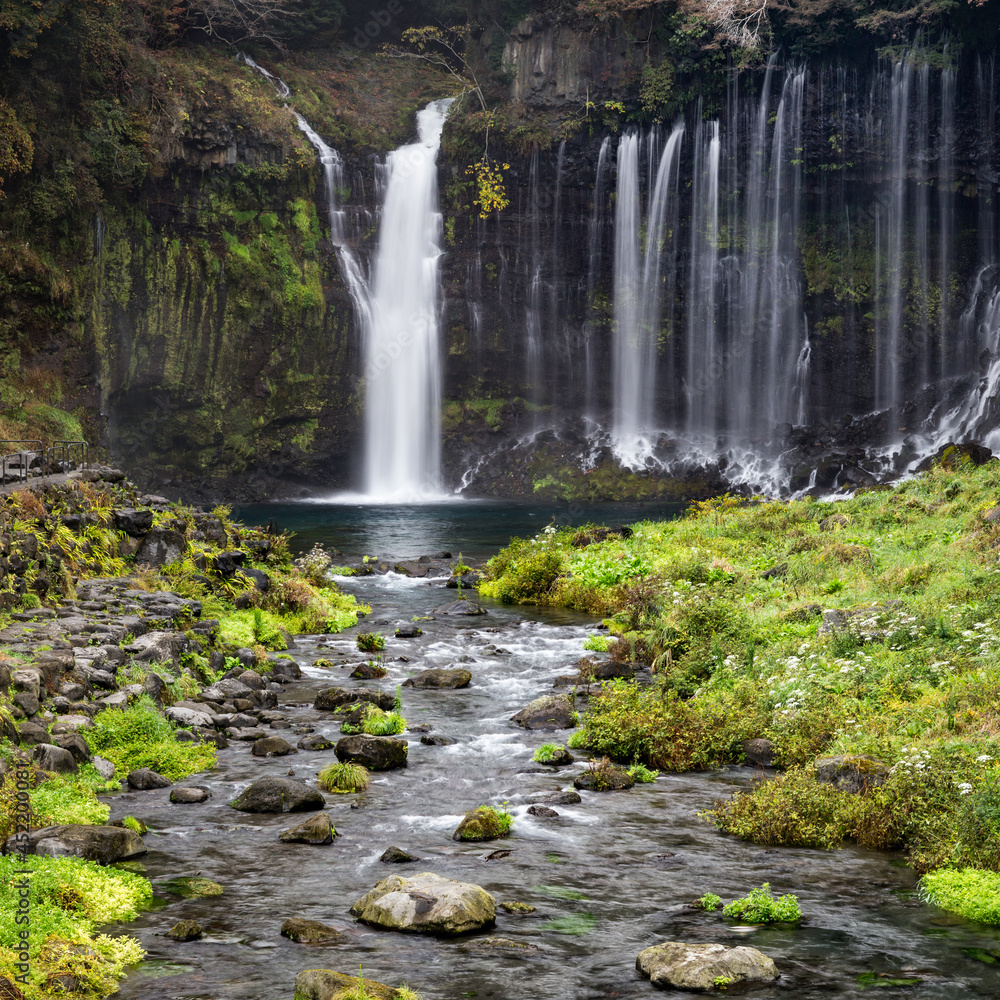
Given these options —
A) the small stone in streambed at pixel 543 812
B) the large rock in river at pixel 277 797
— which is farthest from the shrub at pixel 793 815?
the large rock in river at pixel 277 797

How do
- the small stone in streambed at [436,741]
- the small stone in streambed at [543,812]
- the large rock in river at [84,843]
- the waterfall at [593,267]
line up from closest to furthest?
the large rock in river at [84,843], the small stone in streambed at [543,812], the small stone in streambed at [436,741], the waterfall at [593,267]

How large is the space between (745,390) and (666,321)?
17.0ft

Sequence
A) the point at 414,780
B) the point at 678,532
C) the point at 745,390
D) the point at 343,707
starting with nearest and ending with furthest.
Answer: the point at 414,780, the point at 343,707, the point at 678,532, the point at 745,390

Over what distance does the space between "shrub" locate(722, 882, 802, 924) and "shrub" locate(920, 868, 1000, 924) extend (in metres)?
1.10

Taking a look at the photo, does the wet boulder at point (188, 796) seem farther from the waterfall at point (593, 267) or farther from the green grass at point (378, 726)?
the waterfall at point (593, 267)

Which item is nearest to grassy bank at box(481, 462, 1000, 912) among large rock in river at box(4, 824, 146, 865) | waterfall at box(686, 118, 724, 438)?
large rock in river at box(4, 824, 146, 865)

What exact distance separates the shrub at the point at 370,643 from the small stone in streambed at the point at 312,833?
7.89 m

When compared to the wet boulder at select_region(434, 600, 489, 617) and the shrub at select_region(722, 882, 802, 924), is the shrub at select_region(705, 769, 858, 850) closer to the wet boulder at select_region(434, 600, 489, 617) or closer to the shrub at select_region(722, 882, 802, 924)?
the shrub at select_region(722, 882, 802, 924)

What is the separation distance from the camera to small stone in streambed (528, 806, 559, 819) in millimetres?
9129

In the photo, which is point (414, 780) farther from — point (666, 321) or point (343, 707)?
point (666, 321)

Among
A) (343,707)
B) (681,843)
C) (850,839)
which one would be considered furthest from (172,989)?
(343,707)

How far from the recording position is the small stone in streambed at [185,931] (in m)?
6.59

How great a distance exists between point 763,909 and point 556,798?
2882mm

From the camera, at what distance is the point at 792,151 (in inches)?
1852
